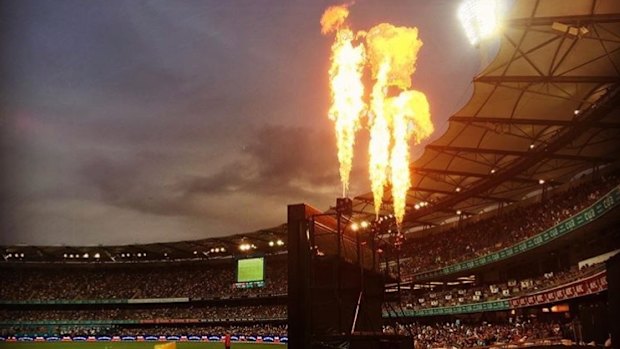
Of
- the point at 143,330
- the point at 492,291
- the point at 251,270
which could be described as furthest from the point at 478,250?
the point at 143,330

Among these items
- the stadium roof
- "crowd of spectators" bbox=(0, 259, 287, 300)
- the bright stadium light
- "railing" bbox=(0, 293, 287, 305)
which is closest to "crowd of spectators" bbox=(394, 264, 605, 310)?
the stadium roof

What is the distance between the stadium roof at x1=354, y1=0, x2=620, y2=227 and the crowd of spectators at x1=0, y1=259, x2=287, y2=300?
40.1 metres

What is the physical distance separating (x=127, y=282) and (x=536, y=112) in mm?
74602

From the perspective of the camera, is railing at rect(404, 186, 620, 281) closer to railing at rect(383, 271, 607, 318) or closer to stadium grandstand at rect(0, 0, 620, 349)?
stadium grandstand at rect(0, 0, 620, 349)

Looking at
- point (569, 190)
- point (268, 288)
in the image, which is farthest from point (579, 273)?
point (268, 288)

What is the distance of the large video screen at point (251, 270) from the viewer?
59312 mm

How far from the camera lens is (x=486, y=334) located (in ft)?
117

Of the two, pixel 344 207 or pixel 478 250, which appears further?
pixel 478 250

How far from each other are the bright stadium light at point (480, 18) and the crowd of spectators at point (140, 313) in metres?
57.4

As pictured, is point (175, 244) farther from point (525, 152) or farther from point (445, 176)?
point (525, 152)

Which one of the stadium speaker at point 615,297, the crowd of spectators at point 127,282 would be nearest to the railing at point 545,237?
the stadium speaker at point 615,297

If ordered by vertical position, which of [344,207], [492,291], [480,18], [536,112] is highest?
[480,18]

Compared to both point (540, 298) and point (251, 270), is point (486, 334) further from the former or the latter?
point (251, 270)

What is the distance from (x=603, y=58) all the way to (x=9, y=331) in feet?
277
